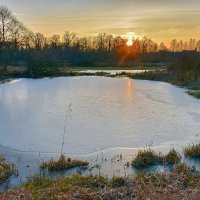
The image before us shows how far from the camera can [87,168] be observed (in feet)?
36.1

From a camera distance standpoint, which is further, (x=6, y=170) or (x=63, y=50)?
(x=63, y=50)

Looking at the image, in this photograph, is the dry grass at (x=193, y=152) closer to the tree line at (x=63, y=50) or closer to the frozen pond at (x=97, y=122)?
the frozen pond at (x=97, y=122)

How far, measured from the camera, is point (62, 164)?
1095 cm

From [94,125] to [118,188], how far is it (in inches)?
346

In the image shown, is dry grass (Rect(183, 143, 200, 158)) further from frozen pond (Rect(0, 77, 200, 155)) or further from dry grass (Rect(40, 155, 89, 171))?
dry grass (Rect(40, 155, 89, 171))

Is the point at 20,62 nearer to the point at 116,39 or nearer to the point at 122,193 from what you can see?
the point at 116,39

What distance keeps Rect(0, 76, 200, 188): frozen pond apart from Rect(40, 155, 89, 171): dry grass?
0.42 m

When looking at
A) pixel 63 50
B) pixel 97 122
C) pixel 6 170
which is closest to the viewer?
pixel 6 170

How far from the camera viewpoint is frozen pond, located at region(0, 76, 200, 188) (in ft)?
42.8

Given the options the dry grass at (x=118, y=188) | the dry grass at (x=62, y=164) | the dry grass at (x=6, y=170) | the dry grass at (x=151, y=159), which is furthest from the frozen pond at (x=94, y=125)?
the dry grass at (x=118, y=188)

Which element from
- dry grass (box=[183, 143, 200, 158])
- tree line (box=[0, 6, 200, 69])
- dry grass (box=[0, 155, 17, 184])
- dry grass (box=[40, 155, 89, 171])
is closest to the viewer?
dry grass (box=[0, 155, 17, 184])

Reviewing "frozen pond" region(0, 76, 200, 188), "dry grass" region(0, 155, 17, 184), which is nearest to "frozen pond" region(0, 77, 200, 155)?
"frozen pond" region(0, 76, 200, 188)

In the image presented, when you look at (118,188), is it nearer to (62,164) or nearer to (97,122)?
(62,164)

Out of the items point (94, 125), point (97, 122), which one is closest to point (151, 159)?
point (94, 125)
